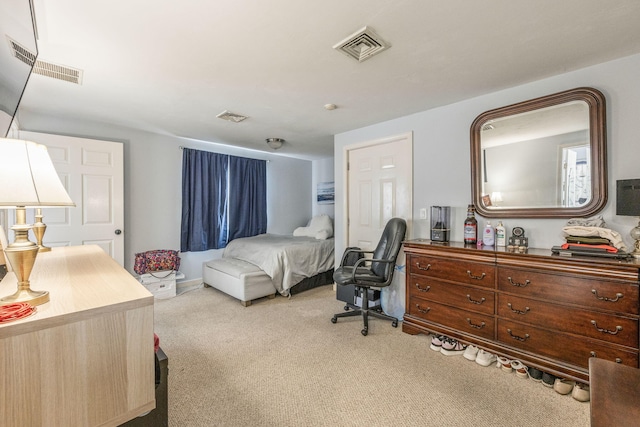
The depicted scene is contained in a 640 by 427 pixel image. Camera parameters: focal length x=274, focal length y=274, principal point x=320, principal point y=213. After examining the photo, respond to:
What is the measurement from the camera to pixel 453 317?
233 cm

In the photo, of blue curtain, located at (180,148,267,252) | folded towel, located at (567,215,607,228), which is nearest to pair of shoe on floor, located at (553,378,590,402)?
folded towel, located at (567,215,607,228)

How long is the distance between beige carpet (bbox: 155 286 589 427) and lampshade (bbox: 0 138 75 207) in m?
1.41

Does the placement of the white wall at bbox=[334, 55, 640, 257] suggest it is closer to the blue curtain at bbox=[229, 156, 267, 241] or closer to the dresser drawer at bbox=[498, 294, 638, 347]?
the dresser drawer at bbox=[498, 294, 638, 347]

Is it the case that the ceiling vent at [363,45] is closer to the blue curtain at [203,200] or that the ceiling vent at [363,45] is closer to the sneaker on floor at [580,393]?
the sneaker on floor at [580,393]

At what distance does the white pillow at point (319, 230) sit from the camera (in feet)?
14.8

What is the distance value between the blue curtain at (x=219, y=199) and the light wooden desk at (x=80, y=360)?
11.3 ft

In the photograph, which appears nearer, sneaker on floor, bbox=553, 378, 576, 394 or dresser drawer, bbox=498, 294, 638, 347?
dresser drawer, bbox=498, 294, 638, 347

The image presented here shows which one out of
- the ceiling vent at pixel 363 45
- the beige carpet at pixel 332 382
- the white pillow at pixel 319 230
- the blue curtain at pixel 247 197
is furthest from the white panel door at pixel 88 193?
the ceiling vent at pixel 363 45

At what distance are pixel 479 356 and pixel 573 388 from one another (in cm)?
54

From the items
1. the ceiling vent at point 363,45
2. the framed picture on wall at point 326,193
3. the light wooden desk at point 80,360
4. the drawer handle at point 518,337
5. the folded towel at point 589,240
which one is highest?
the ceiling vent at point 363,45

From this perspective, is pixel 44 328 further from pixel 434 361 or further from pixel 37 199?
pixel 434 361

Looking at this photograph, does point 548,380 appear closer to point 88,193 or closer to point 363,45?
point 363,45

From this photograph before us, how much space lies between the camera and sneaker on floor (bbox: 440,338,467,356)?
2258mm

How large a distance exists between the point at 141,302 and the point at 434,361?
2.17m
